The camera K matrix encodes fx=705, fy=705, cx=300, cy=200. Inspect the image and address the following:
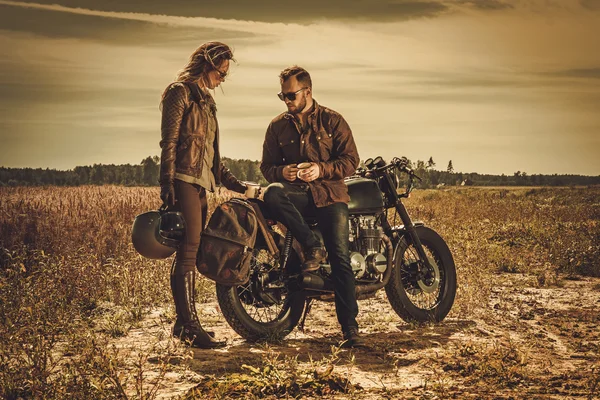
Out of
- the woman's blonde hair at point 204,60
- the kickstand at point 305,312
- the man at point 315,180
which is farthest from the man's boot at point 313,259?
the woman's blonde hair at point 204,60

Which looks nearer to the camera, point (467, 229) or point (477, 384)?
point (477, 384)

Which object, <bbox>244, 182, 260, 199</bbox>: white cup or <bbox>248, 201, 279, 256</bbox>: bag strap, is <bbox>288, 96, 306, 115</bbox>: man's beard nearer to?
<bbox>244, 182, 260, 199</bbox>: white cup

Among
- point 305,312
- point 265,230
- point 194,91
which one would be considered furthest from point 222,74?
point 305,312

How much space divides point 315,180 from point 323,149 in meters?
0.30

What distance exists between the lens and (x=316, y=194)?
641 cm

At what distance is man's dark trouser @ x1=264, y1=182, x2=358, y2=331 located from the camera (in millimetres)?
6297

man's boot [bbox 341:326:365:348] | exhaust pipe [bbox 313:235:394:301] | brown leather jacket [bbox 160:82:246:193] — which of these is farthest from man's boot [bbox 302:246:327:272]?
brown leather jacket [bbox 160:82:246:193]

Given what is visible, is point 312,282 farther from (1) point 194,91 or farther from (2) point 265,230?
(1) point 194,91

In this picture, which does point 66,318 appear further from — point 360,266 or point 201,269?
point 360,266

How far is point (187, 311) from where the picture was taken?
6289mm

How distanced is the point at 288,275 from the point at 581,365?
2.65 metres

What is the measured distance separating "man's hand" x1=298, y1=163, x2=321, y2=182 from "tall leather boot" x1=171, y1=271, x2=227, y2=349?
131 centimetres

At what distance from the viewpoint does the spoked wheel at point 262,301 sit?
6.27m

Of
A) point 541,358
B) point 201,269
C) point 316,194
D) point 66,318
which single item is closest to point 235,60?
point 316,194
